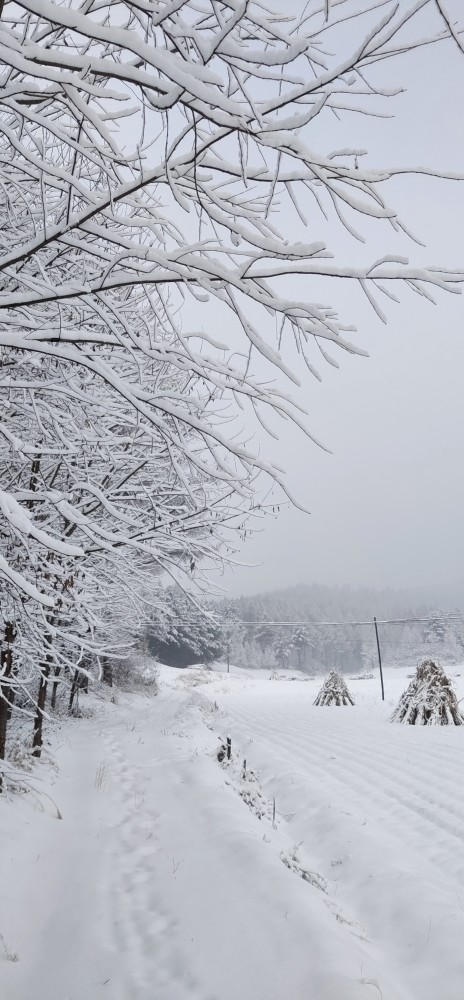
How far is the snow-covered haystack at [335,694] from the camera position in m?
20.6

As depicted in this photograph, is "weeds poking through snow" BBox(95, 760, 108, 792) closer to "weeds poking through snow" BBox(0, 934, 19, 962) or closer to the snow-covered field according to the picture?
the snow-covered field

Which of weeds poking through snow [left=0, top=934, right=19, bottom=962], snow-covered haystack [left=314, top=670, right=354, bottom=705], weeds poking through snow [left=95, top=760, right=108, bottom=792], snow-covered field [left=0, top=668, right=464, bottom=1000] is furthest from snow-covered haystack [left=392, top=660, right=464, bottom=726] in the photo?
weeds poking through snow [left=0, top=934, right=19, bottom=962]

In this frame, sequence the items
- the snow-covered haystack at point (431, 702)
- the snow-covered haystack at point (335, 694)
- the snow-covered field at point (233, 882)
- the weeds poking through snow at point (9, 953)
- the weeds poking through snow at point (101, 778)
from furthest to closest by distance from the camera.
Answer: the snow-covered haystack at point (335, 694) → the snow-covered haystack at point (431, 702) → the weeds poking through snow at point (101, 778) → the weeds poking through snow at point (9, 953) → the snow-covered field at point (233, 882)

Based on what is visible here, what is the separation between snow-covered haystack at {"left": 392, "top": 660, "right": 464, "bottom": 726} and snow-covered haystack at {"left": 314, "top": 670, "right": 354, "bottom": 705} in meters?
6.38

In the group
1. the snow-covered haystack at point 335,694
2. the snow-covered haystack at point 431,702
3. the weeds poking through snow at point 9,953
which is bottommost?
the snow-covered haystack at point 335,694

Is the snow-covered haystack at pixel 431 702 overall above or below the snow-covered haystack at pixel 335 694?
above

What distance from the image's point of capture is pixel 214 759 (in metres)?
8.67

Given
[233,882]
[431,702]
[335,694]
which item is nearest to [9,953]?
[233,882]

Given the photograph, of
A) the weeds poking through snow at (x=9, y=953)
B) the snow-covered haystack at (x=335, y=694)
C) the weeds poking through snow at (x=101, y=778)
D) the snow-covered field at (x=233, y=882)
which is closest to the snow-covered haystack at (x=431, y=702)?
the snow-covered field at (x=233, y=882)

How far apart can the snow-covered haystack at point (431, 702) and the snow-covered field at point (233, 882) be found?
219 inches

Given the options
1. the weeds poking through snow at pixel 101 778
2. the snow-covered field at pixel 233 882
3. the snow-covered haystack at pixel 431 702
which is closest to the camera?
the snow-covered field at pixel 233 882

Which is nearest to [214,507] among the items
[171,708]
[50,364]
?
[50,364]

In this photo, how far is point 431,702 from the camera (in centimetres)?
1362

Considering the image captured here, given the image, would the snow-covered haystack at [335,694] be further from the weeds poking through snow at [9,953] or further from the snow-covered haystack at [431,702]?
the weeds poking through snow at [9,953]
